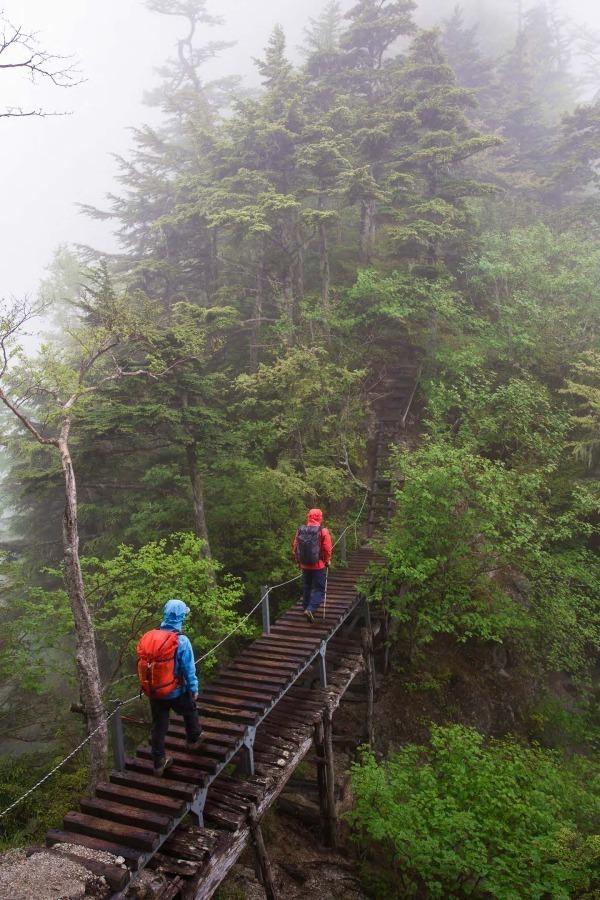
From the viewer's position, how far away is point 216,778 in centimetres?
677

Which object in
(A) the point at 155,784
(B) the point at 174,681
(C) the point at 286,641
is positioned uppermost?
(B) the point at 174,681

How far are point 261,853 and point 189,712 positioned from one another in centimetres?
334

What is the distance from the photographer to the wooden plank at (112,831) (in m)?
4.62

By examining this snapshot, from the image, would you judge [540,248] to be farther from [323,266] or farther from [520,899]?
[520,899]

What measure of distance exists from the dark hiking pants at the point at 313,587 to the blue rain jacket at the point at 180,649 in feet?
14.8

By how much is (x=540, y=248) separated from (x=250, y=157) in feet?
→ 41.6

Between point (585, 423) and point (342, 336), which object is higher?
point (342, 336)

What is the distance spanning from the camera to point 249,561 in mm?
14453

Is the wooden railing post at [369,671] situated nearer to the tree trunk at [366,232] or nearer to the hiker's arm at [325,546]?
the hiker's arm at [325,546]

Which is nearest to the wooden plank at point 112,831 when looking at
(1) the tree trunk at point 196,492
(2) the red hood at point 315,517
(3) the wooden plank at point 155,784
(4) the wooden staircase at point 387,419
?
(3) the wooden plank at point 155,784

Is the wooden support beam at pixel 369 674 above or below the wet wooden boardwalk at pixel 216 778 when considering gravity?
below

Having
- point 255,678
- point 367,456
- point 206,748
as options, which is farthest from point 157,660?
point 367,456

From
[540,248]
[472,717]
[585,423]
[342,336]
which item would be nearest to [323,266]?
[342,336]

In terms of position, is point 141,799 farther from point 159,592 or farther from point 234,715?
point 159,592
